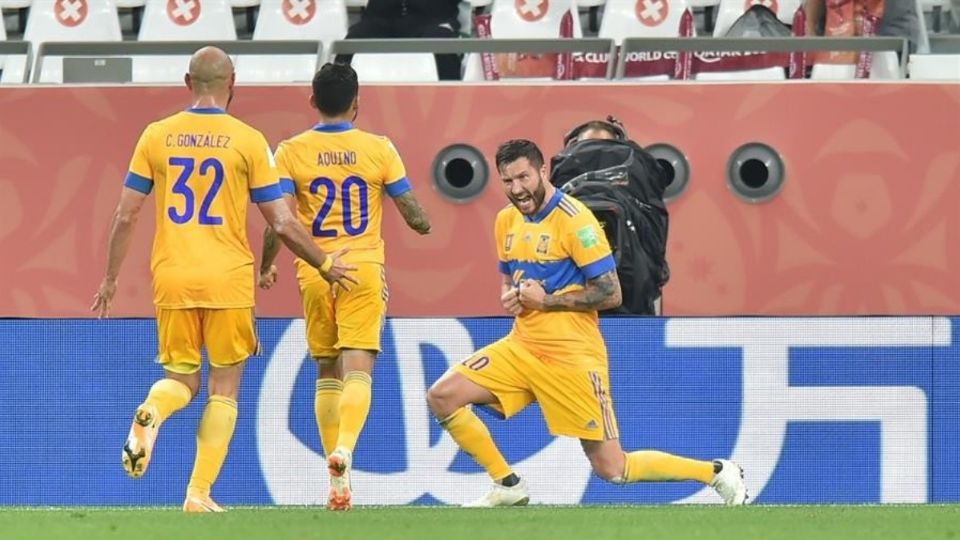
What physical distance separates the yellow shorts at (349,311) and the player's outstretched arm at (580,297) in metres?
0.63

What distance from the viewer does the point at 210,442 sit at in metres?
7.66

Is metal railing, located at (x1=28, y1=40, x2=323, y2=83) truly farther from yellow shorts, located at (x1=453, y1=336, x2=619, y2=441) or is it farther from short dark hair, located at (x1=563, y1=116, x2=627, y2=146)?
yellow shorts, located at (x1=453, y1=336, x2=619, y2=441)

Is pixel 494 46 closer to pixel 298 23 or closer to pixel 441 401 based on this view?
pixel 298 23

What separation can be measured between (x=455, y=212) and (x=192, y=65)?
174 inches

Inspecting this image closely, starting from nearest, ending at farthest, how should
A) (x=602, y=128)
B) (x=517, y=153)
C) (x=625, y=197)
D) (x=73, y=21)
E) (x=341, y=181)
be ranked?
(x=517, y=153) → (x=341, y=181) → (x=625, y=197) → (x=602, y=128) → (x=73, y=21)

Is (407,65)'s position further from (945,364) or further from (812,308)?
(945,364)

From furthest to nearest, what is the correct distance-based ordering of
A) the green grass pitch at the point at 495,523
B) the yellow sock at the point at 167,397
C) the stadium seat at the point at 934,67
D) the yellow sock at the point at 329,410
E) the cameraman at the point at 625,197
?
the stadium seat at the point at 934,67
the cameraman at the point at 625,197
the yellow sock at the point at 329,410
the yellow sock at the point at 167,397
the green grass pitch at the point at 495,523

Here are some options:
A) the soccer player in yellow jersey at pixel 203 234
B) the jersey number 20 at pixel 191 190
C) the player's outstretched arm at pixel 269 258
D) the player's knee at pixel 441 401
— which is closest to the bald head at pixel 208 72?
the soccer player in yellow jersey at pixel 203 234

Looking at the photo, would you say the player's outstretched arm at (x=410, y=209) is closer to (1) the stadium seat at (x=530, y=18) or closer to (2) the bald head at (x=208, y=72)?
(2) the bald head at (x=208, y=72)

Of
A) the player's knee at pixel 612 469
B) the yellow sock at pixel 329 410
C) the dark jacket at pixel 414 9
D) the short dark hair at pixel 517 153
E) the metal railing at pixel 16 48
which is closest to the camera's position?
the short dark hair at pixel 517 153

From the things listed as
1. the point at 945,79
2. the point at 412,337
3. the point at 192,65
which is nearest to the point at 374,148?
the point at 192,65

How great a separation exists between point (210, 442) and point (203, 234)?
2.53 ft

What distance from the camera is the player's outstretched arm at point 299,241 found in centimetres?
759

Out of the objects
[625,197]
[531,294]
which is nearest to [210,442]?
[531,294]
